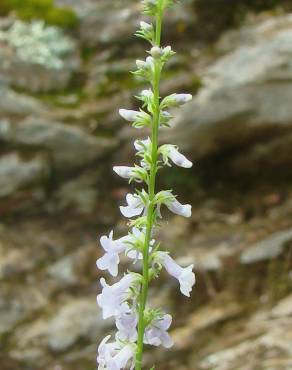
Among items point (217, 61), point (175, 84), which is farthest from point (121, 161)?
point (217, 61)

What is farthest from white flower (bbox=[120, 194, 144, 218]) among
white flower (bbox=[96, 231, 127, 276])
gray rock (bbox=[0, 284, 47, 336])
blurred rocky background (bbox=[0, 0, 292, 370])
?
gray rock (bbox=[0, 284, 47, 336])

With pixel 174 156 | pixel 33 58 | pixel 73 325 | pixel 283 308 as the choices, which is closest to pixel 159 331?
pixel 174 156

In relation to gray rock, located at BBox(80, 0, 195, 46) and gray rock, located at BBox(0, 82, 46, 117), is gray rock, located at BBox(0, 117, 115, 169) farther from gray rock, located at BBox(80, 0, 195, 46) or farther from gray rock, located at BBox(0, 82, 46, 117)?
gray rock, located at BBox(80, 0, 195, 46)

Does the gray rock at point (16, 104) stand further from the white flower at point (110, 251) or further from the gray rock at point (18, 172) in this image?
the white flower at point (110, 251)

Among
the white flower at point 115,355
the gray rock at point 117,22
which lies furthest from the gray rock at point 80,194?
the white flower at point 115,355

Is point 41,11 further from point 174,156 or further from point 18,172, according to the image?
point 174,156

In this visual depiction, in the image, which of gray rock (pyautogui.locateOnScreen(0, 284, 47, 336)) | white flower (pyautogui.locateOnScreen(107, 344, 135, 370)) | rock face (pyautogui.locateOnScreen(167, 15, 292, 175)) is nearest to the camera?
white flower (pyautogui.locateOnScreen(107, 344, 135, 370))
